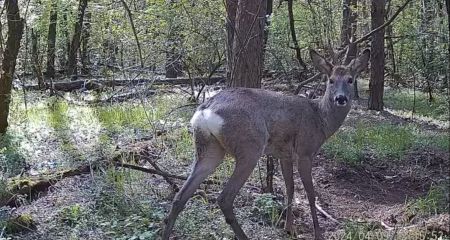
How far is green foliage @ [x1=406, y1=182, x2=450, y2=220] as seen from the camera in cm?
396

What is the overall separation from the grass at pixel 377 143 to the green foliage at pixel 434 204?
7.56 feet

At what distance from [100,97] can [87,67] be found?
350 cm

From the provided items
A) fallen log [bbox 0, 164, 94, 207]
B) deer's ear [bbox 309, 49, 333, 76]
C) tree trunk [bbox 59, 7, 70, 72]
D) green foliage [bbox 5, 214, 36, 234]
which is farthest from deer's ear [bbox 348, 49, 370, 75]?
tree trunk [bbox 59, 7, 70, 72]

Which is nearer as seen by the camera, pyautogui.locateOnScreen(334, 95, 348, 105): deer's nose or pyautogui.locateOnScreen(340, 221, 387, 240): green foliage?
pyautogui.locateOnScreen(340, 221, 387, 240): green foliage

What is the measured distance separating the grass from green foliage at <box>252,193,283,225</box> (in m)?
2.15

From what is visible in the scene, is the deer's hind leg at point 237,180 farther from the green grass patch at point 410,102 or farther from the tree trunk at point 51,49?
the tree trunk at point 51,49

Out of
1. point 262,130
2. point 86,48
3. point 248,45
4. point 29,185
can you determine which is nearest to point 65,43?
point 86,48

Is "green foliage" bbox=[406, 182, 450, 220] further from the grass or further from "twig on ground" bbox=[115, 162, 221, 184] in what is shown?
the grass

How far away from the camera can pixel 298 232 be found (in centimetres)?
540

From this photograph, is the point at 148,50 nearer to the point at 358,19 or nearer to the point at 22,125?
the point at 22,125

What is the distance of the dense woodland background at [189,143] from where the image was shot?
16.9 ft

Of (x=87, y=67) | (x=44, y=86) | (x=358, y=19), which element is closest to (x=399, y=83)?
(x=358, y=19)

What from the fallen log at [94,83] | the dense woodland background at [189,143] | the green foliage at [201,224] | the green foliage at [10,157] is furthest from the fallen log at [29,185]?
the fallen log at [94,83]

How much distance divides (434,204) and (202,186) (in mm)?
2484
